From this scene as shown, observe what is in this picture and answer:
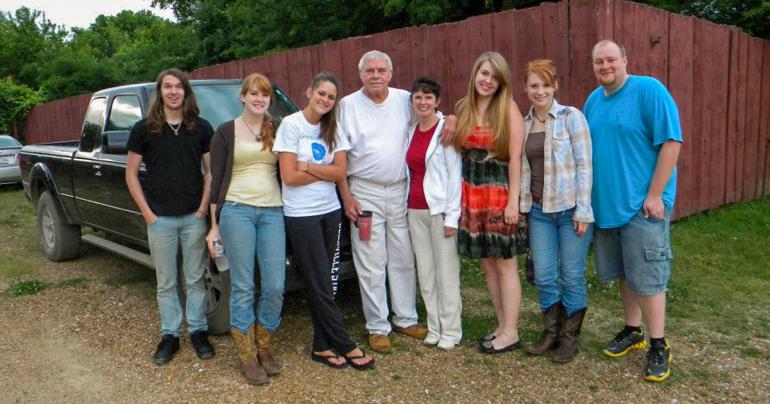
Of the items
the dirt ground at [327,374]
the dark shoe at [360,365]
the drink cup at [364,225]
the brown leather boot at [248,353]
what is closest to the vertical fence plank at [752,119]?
the dirt ground at [327,374]

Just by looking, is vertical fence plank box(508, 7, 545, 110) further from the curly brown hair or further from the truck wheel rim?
the truck wheel rim

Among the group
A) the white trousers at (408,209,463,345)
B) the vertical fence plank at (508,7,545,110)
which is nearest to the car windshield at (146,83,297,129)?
the white trousers at (408,209,463,345)

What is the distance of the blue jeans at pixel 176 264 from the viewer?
4336 millimetres

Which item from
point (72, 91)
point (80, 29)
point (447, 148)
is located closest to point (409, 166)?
point (447, 148)

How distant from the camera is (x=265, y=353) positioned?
167 inches

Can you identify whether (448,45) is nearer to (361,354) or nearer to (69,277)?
(361,354)

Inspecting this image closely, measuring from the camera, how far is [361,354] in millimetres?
4277

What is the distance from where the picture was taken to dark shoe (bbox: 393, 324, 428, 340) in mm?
4695

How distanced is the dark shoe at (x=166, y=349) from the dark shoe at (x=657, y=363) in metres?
3.15

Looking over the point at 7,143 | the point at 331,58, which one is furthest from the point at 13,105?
the point at 331,58

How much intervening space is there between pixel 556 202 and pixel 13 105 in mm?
23153

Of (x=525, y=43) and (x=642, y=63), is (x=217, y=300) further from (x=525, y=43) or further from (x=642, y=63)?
(x=642, y=63)

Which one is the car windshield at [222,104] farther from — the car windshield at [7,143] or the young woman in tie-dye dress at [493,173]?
the car windshield at [7,143]

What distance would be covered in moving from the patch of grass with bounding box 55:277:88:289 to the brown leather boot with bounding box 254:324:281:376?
3124 mm
